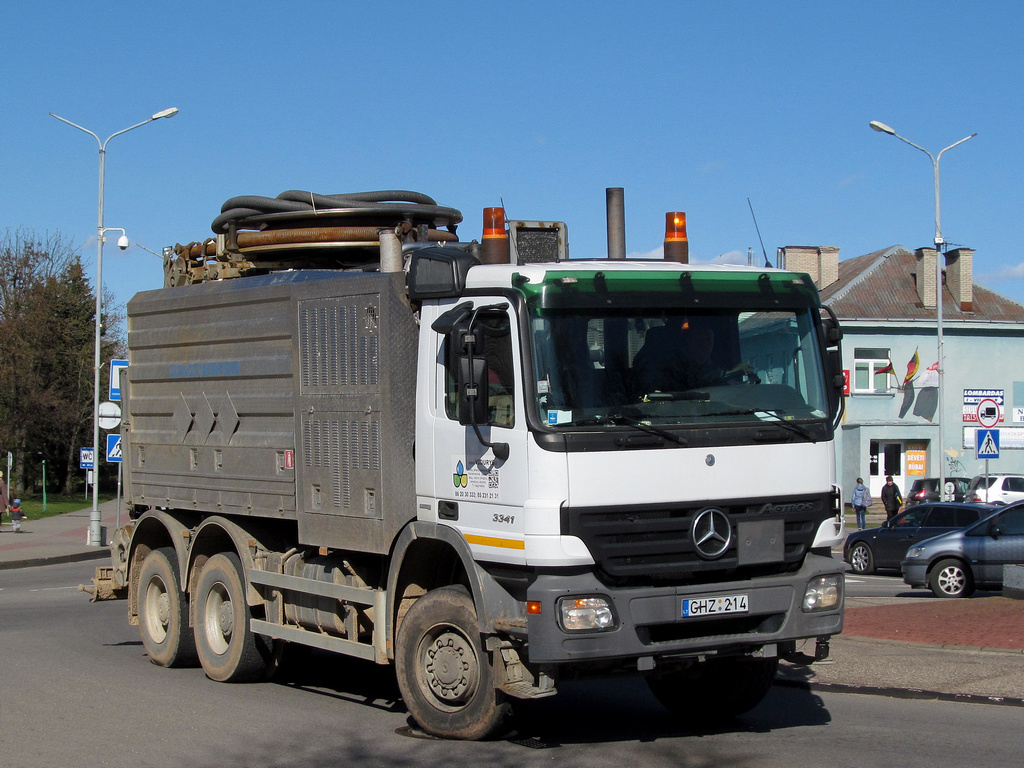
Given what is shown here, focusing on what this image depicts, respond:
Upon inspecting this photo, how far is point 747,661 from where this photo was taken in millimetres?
8062

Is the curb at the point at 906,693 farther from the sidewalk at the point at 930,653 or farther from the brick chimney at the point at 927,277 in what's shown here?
the brick chimney at the point at 927,277

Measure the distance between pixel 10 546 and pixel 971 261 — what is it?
1529 inches

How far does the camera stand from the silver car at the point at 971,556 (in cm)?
1772

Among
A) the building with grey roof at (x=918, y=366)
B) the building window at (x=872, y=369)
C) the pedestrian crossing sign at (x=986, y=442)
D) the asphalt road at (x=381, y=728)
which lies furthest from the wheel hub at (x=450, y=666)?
the building window at (x=872, y=369)

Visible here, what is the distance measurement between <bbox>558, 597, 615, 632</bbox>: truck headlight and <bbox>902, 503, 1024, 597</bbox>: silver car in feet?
42.2

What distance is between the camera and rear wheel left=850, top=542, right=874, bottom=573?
76.7ft

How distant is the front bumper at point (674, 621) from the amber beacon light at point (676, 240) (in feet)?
7.72

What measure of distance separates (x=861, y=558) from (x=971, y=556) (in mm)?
5659

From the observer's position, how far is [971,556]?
59.2ft

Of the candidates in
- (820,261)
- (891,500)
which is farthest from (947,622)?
(820,261)

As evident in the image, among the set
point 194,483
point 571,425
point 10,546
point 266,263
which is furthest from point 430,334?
point 10,546

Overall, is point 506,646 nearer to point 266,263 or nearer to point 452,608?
point 452,608

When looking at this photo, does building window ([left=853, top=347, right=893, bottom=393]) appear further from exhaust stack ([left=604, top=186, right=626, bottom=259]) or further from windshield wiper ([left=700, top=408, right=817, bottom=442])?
windshield wiper ([left=700, top=408, right=817, bottom=442])

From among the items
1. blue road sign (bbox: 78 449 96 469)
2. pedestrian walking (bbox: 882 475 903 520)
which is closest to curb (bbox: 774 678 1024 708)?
pedestrian walking (bbox: 882 475 903 520)
